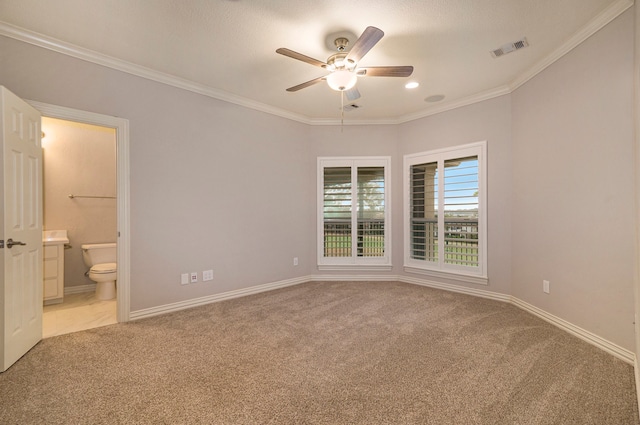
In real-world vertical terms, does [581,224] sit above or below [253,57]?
below

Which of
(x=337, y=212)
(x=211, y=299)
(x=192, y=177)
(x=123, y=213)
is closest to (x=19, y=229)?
(x=123, y=213)

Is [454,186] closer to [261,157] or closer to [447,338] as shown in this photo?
[447,338]

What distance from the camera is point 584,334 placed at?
270 centimetres

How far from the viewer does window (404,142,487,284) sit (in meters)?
4.15

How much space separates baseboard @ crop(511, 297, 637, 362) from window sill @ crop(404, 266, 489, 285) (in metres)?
0.56

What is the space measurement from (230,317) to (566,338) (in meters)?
3.27

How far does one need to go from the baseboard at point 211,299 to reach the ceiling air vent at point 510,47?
3.88 m

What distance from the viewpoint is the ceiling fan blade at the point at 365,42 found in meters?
2.05

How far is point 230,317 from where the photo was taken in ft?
10.9

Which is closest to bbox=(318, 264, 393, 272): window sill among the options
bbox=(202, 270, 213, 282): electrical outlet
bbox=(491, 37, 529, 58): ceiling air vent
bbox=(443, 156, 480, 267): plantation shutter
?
bbox=(443, 156, 480, 267): plantation shutter

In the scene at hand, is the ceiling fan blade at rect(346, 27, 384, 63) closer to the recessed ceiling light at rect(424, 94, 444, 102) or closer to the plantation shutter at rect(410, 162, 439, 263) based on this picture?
the recessed ceiling light at rect(424, 94, 444, 102)

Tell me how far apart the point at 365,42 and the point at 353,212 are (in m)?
3.13

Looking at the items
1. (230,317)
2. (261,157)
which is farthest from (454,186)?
(230,317)

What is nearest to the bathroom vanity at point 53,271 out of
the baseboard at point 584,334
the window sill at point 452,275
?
the window sill at point 452,275
